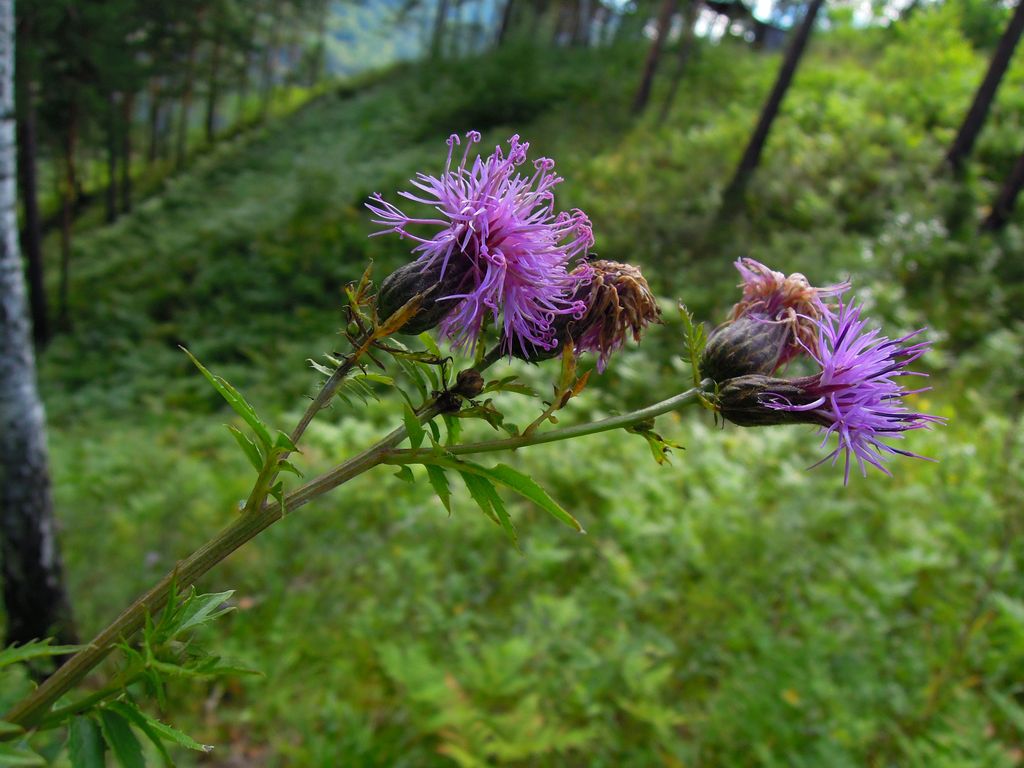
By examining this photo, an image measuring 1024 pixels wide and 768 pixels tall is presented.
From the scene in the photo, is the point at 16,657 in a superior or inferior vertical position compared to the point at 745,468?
superior

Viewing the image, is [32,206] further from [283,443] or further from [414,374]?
[283,443]

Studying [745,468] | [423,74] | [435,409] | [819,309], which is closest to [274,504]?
[435,409]

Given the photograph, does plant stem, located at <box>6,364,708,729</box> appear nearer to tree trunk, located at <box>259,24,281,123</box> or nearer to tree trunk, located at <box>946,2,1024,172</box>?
tree trunk, located at <box>946,2,1024,172</box>

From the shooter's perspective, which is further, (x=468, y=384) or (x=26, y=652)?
(x=468, y=384)

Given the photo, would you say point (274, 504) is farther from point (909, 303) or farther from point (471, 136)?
point (909, 303)

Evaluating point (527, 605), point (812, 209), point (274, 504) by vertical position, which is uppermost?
point (274, 504)

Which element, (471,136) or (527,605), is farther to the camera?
(527,605)

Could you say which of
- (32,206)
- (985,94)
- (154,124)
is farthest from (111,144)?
(985,94)
